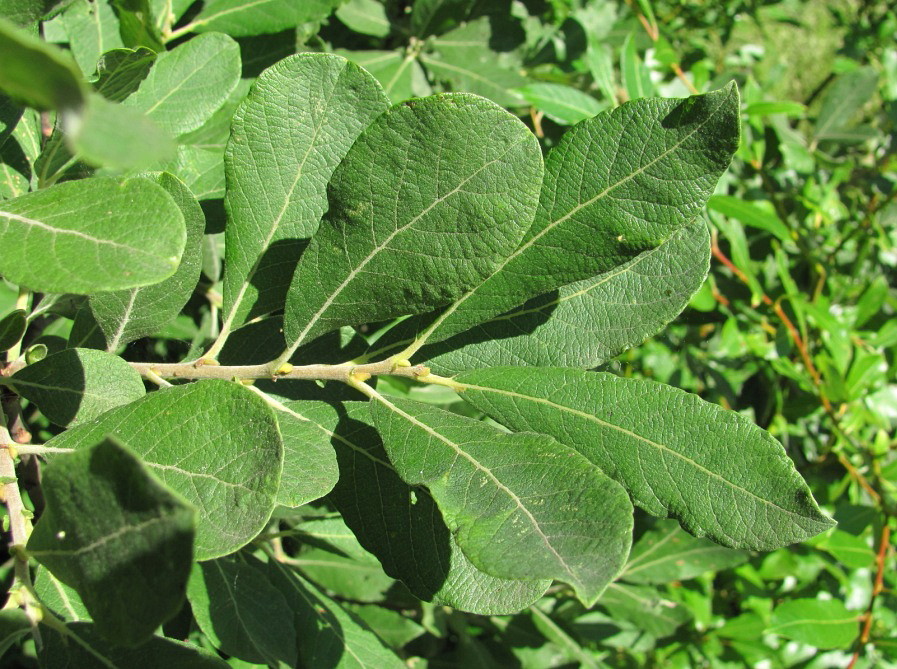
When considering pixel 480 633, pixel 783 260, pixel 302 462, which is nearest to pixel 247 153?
pixel 302 462

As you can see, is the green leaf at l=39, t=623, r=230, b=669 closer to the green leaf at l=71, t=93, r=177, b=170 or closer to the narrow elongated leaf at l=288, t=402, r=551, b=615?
the narrow elongated leaf at l=288, t=402, r=551, b=615

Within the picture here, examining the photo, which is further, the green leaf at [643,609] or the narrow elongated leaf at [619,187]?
the green leaf at [643,609]

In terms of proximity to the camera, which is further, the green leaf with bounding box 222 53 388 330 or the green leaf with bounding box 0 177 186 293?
the green leaf with bounding box 222 53 388 330

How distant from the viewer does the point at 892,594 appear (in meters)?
2.28

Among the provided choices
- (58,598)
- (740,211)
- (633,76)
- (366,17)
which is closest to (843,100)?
(740,211)

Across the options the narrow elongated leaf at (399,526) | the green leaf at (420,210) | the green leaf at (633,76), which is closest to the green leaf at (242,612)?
the narrow elongated leaf at (399,526)

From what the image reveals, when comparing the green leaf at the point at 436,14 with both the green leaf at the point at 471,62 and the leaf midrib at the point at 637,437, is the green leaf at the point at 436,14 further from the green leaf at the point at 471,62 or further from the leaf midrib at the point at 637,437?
the leaf midrib at the point at 637,437

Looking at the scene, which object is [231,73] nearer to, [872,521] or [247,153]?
[247,153]

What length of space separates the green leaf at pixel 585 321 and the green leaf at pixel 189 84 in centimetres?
50

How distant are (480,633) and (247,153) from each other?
1.95 m

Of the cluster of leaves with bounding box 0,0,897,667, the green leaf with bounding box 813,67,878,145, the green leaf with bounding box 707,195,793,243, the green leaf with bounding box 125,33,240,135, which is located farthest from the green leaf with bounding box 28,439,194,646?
the green leaf with bounding box 813,67,878,145

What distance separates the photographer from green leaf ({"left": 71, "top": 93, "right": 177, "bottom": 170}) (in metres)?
0.45

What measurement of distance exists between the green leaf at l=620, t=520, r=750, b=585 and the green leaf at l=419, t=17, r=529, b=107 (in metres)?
1.27

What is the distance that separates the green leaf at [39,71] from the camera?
0.47 m
